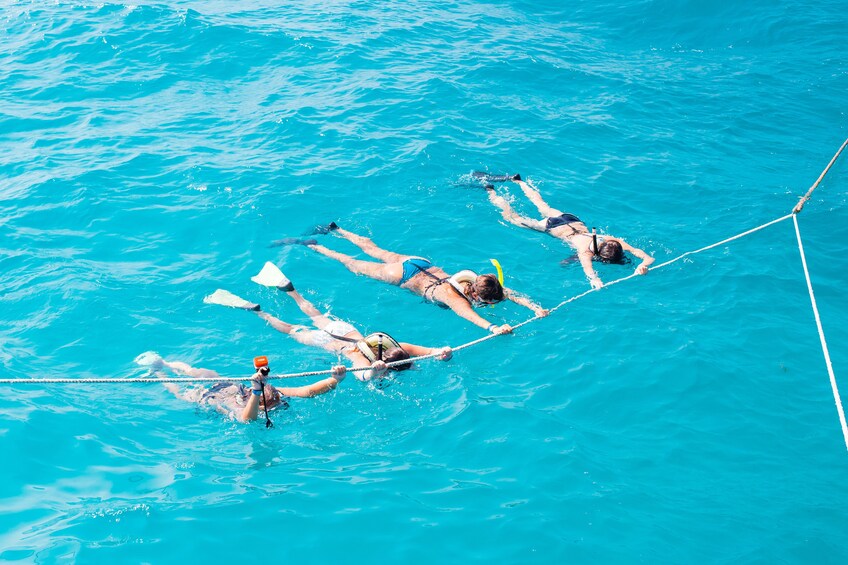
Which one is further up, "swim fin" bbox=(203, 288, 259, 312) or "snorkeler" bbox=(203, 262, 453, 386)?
"swim fin" bbox=(203, 288, 259, 312)

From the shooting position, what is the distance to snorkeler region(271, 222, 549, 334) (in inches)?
425

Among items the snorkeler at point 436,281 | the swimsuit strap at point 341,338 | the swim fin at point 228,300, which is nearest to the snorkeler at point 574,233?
the snorkeler at point 436,281

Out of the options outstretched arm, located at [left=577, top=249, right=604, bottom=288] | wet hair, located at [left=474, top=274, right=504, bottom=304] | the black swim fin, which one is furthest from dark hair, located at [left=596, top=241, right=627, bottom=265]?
the black swim fin

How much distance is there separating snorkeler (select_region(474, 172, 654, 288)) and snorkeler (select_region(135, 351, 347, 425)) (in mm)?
4923

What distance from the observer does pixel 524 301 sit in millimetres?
11133

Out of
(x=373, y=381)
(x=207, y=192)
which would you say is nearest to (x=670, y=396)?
(x=373, y=381)

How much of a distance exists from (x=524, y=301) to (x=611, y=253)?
198 cm

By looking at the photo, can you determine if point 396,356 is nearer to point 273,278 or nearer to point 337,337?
point 337,337

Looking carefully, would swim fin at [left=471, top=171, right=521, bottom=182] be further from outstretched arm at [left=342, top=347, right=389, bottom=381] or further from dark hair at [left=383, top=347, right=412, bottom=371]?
dark hair at [left=383, top=347, right=412, bottom=371]

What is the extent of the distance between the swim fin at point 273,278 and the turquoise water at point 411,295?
208 millimetres

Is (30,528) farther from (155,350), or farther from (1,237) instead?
(1,237)

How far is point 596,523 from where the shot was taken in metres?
7.35

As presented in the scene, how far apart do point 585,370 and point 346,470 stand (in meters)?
3.64

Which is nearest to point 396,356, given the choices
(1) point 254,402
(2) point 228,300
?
(1) point 254,402
